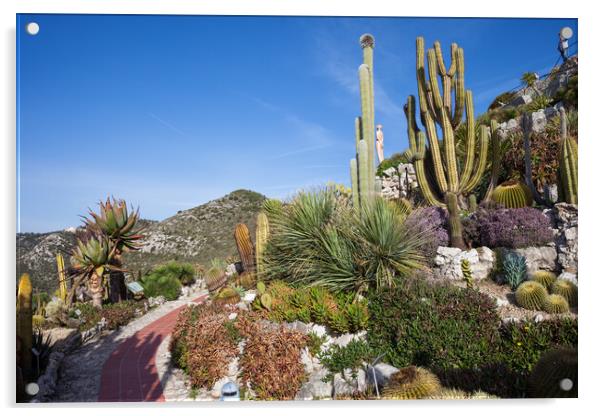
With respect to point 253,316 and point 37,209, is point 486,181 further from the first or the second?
point 37,209

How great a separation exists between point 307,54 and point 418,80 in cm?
347

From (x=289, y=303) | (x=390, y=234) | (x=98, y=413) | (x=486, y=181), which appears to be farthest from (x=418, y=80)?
(x=98, y=413)

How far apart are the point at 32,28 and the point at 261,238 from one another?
3796 millimetres

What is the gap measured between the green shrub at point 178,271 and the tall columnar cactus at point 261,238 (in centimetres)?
323

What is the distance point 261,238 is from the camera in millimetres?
5906

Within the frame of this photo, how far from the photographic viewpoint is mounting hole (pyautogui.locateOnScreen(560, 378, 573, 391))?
10.6 ft

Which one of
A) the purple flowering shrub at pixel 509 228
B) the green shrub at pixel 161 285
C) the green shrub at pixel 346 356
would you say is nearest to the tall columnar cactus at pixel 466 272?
the purple flowering shrub at pixel 509 228

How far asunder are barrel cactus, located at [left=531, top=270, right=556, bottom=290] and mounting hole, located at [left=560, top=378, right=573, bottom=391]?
50.1 inches

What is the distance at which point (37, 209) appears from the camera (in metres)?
3.65

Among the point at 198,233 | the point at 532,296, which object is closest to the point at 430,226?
the point at 532,296

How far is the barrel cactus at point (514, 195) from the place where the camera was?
265 inches

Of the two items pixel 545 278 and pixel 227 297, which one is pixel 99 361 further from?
pixel 545 278

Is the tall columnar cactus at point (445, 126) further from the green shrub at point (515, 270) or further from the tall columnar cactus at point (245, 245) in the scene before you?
the tall columnar cactus at point (245, 245)

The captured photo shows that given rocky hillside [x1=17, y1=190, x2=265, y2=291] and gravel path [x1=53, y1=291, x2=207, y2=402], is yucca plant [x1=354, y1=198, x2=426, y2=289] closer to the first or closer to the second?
gravel path [x1=53, y1=291, x2=207, y2=402]
